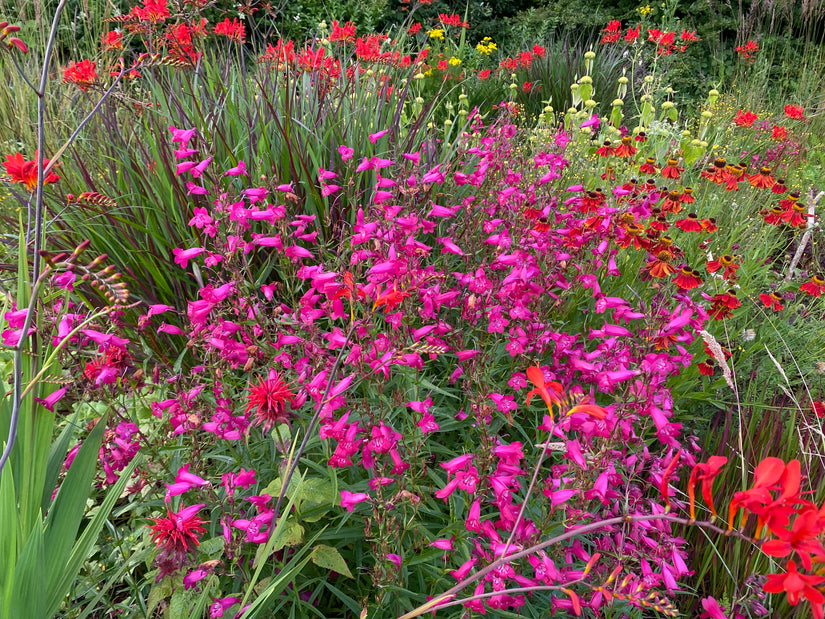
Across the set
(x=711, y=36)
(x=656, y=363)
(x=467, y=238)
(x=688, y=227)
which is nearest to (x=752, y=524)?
(x=656, y=363)

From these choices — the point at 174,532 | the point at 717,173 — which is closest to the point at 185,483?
the point at 174,532

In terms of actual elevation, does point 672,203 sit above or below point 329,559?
above

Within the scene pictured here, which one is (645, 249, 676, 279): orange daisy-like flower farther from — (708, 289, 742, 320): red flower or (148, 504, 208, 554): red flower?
(148, 504, 208, 554): red flower

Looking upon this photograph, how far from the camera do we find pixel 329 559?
5.34ft

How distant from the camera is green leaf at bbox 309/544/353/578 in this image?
1.61m

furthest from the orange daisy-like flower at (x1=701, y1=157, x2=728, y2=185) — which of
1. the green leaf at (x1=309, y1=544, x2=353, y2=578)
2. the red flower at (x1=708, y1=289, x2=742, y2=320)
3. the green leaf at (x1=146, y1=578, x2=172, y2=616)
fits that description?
the green leaf at (x1=146, y1=578, x2=172, y2=616)

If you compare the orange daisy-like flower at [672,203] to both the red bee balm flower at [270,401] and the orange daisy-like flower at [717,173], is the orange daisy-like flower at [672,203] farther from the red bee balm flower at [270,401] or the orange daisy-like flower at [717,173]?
the red bee balm flower at [270,401]

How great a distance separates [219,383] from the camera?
175 centimetres

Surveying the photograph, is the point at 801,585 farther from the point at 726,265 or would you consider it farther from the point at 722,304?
the point at 726,265

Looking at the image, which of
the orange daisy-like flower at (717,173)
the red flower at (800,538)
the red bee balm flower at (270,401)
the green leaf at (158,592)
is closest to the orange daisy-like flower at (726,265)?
the orange daisy-like flower at (717,173)

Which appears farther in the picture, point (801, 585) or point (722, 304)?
point (722, 304)

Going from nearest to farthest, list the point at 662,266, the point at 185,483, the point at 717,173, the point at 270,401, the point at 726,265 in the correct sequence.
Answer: the point at 270,401 < the point at 185,483 < the point at 662,266 < the point at 726,265 < the point at 717,173

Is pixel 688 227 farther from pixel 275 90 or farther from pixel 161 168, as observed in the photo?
pixel 161 168

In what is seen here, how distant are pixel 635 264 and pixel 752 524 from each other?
52.4 inches
